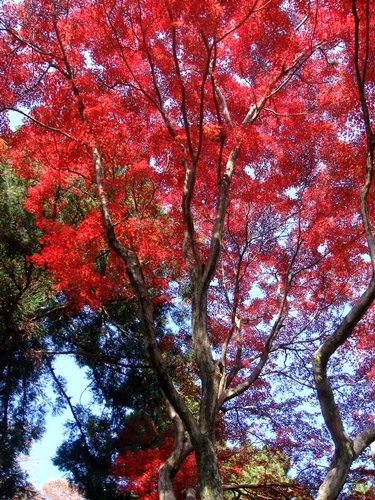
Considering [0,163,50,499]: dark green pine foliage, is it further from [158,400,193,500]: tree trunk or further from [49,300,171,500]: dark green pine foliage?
A: [158,400,193,500]: tree trunk

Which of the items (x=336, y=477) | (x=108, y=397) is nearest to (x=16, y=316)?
(x=108, y=397)

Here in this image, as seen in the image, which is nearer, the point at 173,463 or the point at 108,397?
the point at 173,463

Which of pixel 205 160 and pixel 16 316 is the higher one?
pixel 205 160

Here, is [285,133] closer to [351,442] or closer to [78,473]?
[351,442]

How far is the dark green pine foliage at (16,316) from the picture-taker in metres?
8.48

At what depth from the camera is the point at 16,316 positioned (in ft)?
27.8

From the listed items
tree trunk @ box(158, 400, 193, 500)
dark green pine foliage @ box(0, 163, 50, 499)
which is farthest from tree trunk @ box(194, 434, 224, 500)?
dark green pine foliage @ box(0, 163, 50, 499)

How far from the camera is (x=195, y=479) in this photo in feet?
25.4

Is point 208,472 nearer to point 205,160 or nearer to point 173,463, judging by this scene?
point 173,463

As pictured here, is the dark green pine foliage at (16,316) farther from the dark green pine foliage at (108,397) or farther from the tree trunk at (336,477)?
the tree trunk at (336,477)

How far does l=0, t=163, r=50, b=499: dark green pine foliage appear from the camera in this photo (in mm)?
8477

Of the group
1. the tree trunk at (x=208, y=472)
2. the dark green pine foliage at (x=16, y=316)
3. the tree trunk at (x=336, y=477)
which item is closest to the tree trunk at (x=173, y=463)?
the tree trunk at (x=208, y=472)

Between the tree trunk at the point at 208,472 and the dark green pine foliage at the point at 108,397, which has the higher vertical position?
the dark green pine foliage at the point at 108,397

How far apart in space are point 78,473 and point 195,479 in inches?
103
